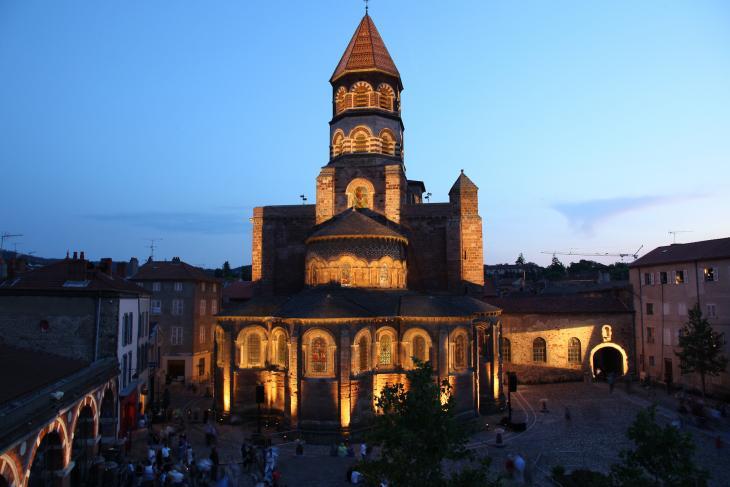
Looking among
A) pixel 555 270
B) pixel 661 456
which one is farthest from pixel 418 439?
pixel 555 270

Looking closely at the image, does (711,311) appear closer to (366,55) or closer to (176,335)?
(366,55)

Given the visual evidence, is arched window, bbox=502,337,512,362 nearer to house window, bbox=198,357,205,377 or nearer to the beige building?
the beige building

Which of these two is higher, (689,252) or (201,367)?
(689,252)

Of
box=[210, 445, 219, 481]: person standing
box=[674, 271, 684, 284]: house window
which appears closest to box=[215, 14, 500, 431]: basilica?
box=[210, 445, 219, 481]: person standing

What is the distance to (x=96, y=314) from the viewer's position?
2369cm

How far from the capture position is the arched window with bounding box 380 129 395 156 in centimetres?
4288

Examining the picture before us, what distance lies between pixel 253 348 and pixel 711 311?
2988 centimetres

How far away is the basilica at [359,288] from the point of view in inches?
1134

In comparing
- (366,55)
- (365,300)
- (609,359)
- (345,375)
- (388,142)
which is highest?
(366,55)

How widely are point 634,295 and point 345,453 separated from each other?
1178 inches

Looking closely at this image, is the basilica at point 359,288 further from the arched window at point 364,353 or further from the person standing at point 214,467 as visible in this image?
the person standing at point 214,467

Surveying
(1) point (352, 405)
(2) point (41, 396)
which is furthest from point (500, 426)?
(2) point (41, 396)

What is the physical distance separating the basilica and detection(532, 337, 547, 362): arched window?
7.45m

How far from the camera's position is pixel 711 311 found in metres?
36.1
